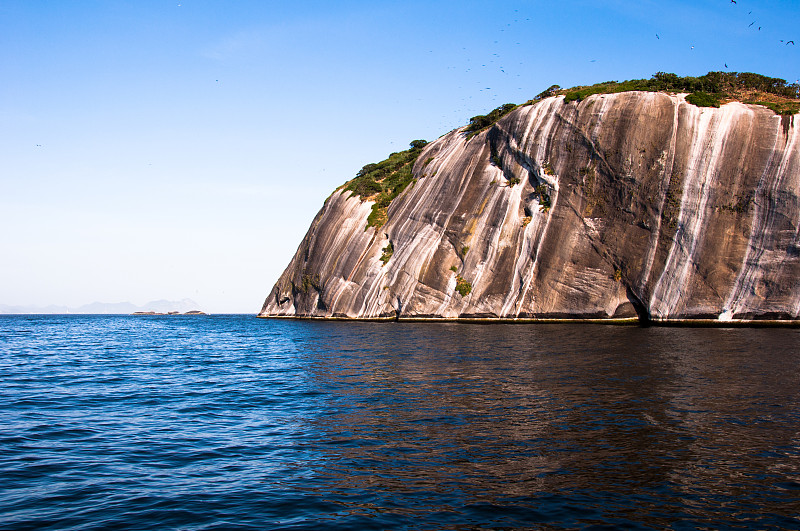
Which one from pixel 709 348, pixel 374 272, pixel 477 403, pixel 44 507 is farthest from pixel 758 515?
pixel 374 272

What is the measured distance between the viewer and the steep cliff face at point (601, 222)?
44.5 meters

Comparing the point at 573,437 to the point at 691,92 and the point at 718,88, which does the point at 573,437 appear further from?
the point at 718,88

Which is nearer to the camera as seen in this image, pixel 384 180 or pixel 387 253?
pixel 387 253

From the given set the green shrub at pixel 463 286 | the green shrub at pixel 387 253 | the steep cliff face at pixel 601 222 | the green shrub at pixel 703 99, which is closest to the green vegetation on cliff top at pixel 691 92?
the green shrub at pixel 703 99

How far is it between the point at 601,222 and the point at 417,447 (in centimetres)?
4549

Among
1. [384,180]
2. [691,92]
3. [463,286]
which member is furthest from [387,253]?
[691,92]

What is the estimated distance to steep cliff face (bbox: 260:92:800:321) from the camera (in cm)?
4447

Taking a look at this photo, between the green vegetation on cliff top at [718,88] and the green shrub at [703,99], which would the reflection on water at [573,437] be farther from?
the green vegetation on cliff top at [718,88]

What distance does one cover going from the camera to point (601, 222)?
52.7 meters

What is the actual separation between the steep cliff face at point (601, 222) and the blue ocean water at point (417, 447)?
2334cm

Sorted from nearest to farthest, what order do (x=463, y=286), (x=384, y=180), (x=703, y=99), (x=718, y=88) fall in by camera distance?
(x=703, y=99) < (x=718, y=88) < (x=463, y=286) < (x=384, y=180)

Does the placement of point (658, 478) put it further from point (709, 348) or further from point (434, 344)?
point (434, 344)

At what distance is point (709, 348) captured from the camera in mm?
28016

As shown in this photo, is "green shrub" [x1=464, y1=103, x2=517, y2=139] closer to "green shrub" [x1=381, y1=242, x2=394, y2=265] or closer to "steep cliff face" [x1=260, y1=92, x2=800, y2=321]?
"steep cliff face" [x1=260, y1=92, x2=800, y2=321]
